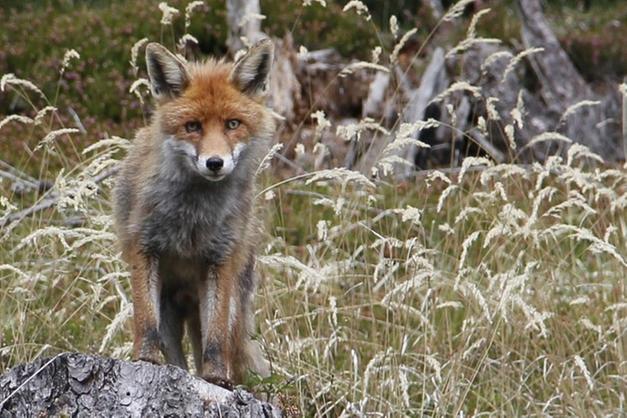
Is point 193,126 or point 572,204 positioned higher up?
point 193,126

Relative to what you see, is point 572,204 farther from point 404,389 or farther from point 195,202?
point 195,202

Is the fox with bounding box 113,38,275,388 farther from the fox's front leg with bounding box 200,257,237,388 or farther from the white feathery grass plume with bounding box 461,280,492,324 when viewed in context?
the white feathery grass plume with bounding box 461,280,492,324

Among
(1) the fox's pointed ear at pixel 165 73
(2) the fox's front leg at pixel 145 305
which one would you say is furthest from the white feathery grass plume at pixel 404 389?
(1) the fox's pointed ear at pixel 165 73

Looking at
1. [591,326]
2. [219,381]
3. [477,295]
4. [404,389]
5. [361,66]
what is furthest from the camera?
[361,66]

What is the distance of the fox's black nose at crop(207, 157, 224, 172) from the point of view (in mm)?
5402

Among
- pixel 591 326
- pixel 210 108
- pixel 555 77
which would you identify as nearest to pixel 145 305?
pixel 210 108

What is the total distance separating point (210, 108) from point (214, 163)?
32 cm

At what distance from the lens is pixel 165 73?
5812mm

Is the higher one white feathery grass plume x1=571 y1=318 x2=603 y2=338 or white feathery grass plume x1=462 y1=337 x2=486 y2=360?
white feathery grass plume x1=462 y1=337 x2=486 y2=360

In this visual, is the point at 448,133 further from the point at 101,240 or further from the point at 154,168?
the point at 154,168

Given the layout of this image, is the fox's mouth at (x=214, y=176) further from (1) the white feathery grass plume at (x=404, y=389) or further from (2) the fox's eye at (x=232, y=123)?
(1) the white feathery grass plume at (x=404, y=389)

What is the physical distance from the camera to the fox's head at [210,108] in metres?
5.51

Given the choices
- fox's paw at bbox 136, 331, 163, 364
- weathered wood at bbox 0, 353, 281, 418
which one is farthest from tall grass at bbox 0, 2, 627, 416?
weathered wood at bbox 0, 353, 281, 418

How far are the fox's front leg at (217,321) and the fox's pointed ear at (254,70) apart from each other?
85 centimetres
